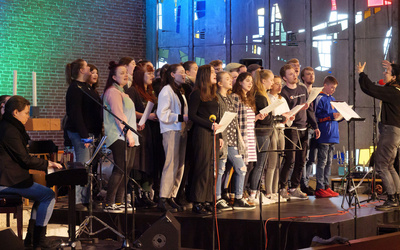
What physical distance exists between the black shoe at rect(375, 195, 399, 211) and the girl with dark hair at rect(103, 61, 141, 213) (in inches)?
118

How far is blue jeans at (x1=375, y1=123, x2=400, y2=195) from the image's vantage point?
6754mm

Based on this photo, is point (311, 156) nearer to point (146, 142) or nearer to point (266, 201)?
point (266, 201)

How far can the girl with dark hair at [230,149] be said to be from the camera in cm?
609

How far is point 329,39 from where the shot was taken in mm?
12859

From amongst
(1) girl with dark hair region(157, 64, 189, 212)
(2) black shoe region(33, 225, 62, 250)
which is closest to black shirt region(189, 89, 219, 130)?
(1) girl with dark hair region(157, 64, 189, 212)

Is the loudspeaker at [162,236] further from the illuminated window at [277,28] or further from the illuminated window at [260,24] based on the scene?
the illuminated window at [260,24]

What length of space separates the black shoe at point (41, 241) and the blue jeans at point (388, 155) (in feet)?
13.2

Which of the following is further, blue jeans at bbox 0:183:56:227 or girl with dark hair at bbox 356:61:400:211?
girl with dark hair at bbox 356:61:400:211

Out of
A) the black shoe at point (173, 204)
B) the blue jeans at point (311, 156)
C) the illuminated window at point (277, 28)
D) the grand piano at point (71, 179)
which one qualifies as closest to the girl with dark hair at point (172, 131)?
the black shoe at point (173, 204)

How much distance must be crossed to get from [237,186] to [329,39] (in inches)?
298

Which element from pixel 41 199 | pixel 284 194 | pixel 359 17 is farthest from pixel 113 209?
pixel 359 17

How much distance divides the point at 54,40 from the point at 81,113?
6.00 meters

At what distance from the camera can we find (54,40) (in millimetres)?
11484

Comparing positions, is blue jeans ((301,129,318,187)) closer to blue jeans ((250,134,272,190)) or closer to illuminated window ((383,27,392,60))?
blue jeans ((250,134,272,190))
